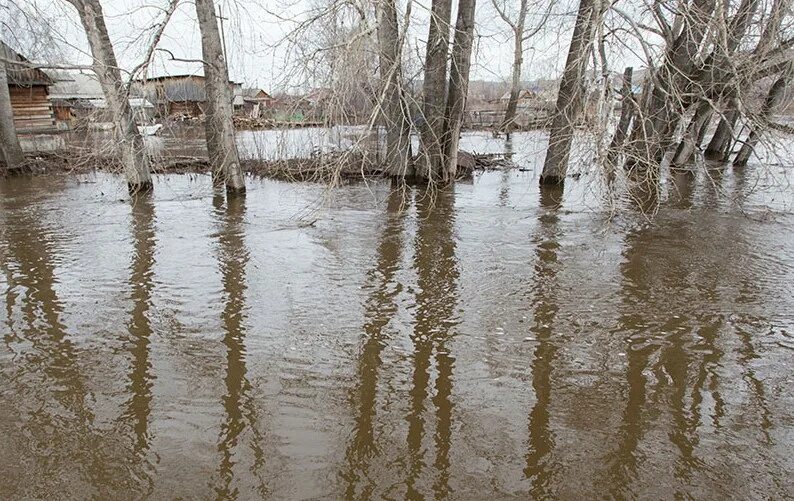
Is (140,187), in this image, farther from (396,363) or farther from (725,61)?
(725,61)

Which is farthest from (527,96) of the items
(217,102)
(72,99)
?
(72,99)

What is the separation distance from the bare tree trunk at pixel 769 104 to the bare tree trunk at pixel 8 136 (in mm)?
18672

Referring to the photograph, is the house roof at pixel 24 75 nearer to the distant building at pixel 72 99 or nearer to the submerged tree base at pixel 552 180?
the distant building at pixel 72 99

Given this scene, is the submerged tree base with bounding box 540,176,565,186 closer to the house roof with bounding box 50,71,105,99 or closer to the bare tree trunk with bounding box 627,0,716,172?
the bare tree trunk with bounding box 627,0,716,172

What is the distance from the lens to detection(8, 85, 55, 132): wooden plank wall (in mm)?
23891

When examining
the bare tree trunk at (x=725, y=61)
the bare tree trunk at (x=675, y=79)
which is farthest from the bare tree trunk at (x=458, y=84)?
the bare tree trunk at (x=725, y=61)

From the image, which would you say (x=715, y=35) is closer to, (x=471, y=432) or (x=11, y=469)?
(x=471, y=432)

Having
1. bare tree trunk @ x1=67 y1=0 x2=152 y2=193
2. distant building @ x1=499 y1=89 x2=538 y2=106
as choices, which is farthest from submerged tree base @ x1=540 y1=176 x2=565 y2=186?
bare tree trunk @ x1=67 y1=0 x2=152 y2=193

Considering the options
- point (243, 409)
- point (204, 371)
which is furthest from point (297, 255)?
point (243, 409)

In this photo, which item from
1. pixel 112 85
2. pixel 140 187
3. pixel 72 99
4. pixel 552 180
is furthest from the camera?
pixel 72 99

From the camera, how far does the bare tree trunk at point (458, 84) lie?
13.0 meters

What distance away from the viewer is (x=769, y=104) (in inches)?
568

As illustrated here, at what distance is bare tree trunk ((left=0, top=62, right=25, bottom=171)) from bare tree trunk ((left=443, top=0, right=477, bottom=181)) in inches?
503

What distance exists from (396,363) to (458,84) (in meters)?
10.1
